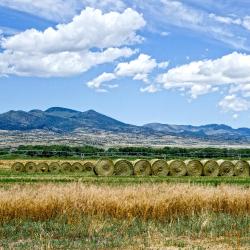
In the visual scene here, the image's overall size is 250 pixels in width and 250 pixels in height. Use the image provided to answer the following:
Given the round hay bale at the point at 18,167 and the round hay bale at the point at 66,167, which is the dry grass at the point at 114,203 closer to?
the round hay bale at the point at 66,167

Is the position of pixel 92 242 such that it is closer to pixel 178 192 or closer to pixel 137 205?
pixel 137 205

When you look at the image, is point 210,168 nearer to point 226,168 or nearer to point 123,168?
point 226,168

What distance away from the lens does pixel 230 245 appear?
13.5 meters

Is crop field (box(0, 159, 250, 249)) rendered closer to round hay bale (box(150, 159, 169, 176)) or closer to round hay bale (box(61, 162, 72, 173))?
round hay bale (box(150, 159, 169, 176))

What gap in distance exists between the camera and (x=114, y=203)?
722 inches

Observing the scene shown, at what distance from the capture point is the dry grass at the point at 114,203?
1792cm

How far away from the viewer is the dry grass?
706 inches

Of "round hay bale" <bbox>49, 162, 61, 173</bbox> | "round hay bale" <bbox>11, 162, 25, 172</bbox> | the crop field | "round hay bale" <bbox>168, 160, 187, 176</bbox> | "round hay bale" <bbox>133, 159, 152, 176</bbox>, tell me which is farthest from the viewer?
"round hay bale" <bbox>11, 162, 25, 172</bbox>

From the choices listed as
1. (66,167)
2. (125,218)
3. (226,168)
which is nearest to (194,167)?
(226,168)

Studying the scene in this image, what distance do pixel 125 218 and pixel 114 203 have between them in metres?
0.69

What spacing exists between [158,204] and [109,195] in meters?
1.67

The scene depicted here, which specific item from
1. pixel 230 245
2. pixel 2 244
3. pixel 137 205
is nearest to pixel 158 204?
pixel 137 205

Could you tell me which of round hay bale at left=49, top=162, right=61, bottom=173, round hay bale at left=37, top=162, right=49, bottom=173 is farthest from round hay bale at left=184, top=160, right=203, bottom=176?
round hay bale at left=37, top=162, right=49, bottom=173

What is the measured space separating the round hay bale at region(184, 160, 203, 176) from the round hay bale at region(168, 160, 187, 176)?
0.35 metres
